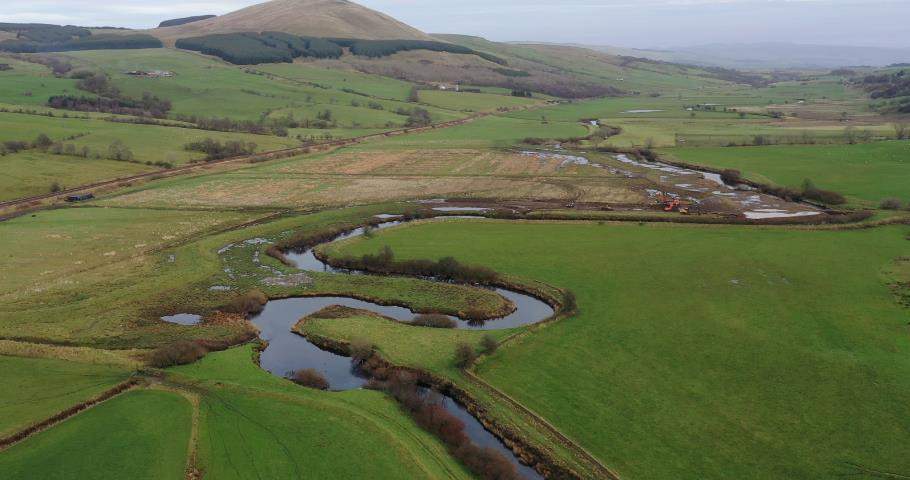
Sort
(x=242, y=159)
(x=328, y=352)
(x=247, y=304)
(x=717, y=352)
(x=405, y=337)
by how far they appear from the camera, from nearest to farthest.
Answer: (x=717, y=352)
(x=328, y=352)
(x=405, y=337)
(x=247, y=304)
(x=242, y=159)

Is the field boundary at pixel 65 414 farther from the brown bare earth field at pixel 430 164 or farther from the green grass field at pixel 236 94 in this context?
the green grass field at pixel 236 94

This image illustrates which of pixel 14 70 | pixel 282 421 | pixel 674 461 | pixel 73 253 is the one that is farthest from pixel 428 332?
pixel 14 70

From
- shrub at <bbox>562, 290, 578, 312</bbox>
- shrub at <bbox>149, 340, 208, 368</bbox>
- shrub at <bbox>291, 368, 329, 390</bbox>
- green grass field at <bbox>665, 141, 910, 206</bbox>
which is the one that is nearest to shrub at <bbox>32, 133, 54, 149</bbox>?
shrub at <bbox>149, 340, 208, 368</bbox>

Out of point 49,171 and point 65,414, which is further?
point 49,171

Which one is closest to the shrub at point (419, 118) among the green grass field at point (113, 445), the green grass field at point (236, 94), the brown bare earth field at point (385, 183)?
the green grass field at point (236, 94)

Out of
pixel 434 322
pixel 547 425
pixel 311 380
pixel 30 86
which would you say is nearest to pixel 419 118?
pixel 30 86

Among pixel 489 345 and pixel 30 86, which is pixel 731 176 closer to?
pixel 489 345

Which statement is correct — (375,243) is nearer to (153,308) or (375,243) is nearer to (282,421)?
(153,308)
